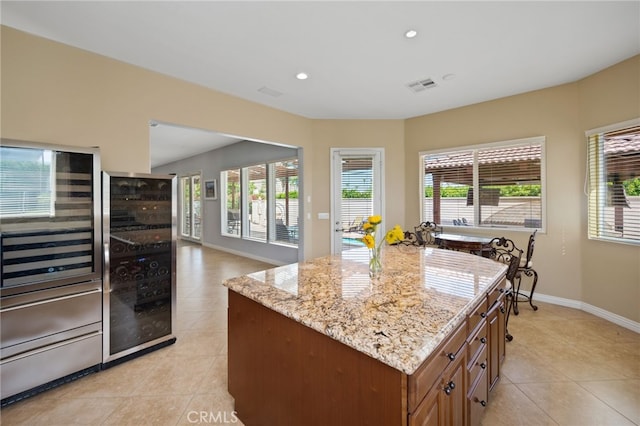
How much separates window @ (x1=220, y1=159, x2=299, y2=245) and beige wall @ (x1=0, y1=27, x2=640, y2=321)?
1.01 metres

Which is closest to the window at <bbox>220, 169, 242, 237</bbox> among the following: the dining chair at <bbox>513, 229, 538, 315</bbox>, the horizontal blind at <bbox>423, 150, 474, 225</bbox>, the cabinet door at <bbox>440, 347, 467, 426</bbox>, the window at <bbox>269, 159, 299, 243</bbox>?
the window at <bbox>269, 159, 299, 243</bbox>

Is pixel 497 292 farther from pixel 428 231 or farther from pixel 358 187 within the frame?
pixel 358 187

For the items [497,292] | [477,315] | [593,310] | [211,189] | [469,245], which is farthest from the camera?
[211,189]

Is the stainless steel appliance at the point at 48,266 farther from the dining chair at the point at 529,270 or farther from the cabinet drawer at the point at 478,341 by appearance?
the dining chair at the point at 529,270

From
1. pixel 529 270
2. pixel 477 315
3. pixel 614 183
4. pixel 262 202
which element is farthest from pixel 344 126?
pixel 477 315

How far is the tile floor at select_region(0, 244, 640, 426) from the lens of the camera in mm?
1761

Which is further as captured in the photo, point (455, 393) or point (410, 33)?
point (410, 33)

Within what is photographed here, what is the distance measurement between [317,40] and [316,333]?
2.50m

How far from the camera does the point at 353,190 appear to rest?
16.1 ft

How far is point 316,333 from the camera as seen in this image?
113 cm

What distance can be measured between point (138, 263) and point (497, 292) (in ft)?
9.75

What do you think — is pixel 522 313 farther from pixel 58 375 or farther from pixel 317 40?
pixel 58 375

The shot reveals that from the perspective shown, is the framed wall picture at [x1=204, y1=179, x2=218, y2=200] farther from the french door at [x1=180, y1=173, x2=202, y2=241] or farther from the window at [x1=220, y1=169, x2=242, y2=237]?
the french door at [x1=180, y1=173, x2=202, y2=241]

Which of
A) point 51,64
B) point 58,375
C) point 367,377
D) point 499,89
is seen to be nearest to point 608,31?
point 499,89
